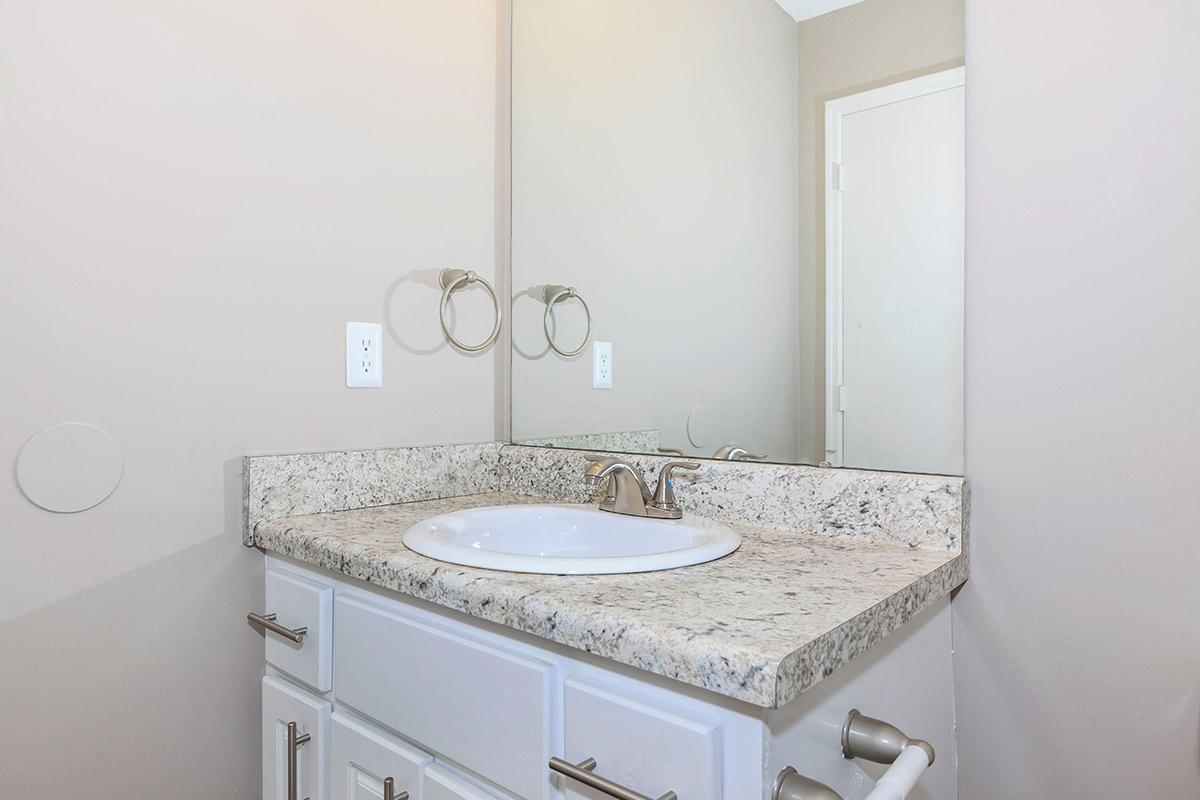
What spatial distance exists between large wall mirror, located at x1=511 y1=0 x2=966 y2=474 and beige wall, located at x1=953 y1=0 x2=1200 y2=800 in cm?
6

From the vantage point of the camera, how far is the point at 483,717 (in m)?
0.76

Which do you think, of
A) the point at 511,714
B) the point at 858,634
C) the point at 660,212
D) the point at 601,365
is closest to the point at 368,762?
the point at 511,714

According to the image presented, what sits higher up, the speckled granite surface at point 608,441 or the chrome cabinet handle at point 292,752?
the speckled granite surface at point 608,441

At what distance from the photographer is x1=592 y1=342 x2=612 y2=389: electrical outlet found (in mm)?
1423

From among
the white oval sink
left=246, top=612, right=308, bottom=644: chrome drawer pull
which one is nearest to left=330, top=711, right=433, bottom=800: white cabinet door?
left=246, top=612, right=308, bottom=644: chrome drawer pull

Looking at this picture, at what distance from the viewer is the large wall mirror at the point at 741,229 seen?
3.20ft

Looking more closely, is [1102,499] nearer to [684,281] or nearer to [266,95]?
[684,281]

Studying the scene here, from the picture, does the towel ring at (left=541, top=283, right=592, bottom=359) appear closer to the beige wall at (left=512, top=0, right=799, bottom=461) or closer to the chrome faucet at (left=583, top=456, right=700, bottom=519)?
the beige wall at (left=512, top=0, right=799, bottom=461)

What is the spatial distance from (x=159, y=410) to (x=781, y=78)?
3.51ft

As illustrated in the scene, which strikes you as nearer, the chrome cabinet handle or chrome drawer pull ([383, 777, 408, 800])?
chrome drawer pull ([383, 777, 408, 800])

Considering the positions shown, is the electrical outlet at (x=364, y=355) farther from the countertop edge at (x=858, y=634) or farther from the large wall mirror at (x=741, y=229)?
the countertop edge at (x=858, y=634)

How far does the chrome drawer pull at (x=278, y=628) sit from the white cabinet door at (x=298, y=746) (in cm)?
9

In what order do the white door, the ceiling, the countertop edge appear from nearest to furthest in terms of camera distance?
the countertop edge → the white door → the ceiling

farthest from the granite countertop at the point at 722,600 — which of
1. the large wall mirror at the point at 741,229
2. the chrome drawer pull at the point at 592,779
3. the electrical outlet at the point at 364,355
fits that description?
the electrical outlet at the point at 364,355
